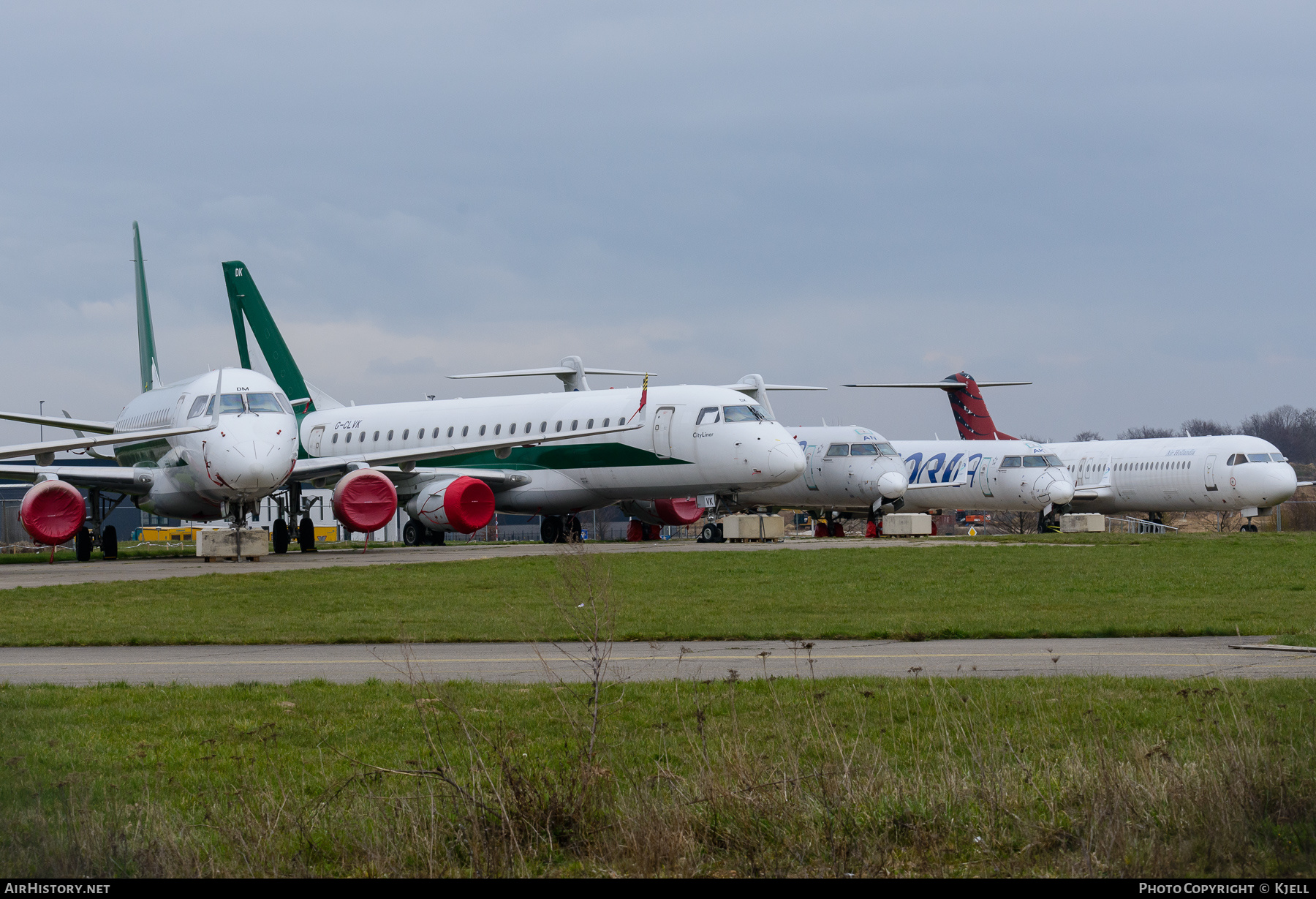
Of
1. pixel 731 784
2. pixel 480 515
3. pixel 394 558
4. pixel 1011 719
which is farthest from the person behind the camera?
pixel 480 515

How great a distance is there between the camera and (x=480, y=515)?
110 ft

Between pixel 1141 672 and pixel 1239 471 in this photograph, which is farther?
pixel 1239 471

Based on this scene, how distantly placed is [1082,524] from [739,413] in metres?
19.4

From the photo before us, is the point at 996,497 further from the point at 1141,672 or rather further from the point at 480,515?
the point at 1141,672

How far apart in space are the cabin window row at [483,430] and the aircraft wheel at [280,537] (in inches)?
284

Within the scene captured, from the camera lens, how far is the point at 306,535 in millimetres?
33000

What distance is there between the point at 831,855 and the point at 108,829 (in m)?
3.08

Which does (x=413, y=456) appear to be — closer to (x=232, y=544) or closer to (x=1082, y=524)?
(x=232, y=544)

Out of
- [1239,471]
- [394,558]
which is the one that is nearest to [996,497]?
[1239,471]

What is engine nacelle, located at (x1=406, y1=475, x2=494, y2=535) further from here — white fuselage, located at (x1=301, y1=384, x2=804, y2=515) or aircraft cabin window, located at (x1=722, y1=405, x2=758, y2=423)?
aircraft cabin window, located at (x1=722, y1=405, x2=758, y2=423)

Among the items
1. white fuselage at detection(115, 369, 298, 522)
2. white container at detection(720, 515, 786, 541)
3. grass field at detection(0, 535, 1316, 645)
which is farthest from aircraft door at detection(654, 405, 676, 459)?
white fuselage at detection(115, 369, 298, 522)

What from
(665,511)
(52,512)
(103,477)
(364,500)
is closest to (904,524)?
(665,511)

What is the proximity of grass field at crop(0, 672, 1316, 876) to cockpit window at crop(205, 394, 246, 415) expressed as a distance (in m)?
20.7
